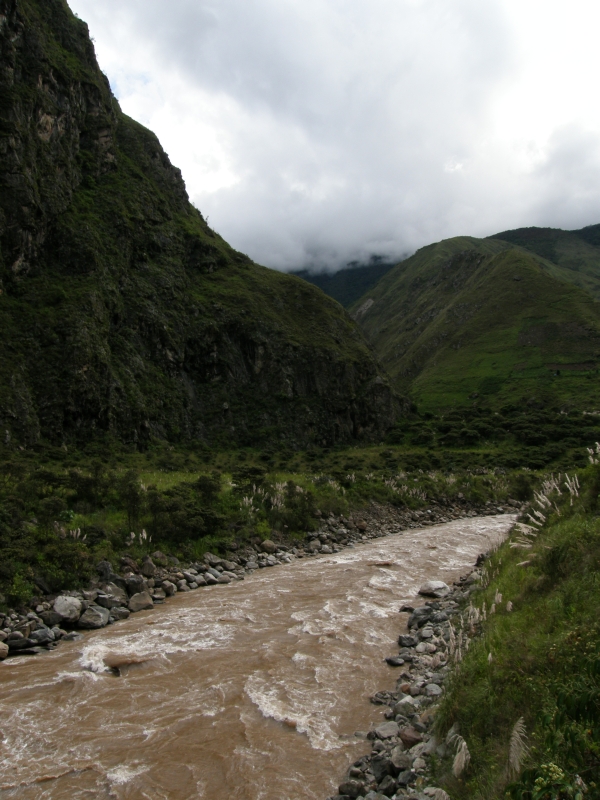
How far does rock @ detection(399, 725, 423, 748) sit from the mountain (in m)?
100.0

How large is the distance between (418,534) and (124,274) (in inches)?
2134

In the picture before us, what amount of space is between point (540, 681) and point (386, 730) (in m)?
3.71

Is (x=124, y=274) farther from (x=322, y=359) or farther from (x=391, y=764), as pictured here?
(x=391, y=764)

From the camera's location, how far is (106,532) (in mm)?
20297

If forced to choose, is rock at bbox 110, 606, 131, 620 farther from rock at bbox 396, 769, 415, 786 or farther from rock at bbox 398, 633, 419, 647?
rock at bbox 396, 769, 415, 786

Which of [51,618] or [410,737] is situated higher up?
[410,737]

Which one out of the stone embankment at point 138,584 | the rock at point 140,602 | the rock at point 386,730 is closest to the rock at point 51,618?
the stone embankment at point 138,584

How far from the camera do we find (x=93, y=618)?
14672 mm

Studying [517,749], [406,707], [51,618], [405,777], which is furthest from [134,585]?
[517,749]

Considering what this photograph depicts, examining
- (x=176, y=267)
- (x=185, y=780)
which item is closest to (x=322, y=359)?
(x=176, y=267)

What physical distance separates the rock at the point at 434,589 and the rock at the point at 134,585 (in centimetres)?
1030

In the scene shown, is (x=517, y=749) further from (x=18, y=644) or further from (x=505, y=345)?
(x=505, y=345)

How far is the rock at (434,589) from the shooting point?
1756 cm

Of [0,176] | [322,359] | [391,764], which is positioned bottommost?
[391,764]
